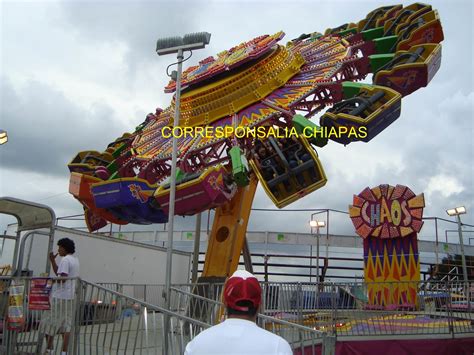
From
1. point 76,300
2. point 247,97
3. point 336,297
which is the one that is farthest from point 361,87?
point 76,300

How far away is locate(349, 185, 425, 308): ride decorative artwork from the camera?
1471 centimetres

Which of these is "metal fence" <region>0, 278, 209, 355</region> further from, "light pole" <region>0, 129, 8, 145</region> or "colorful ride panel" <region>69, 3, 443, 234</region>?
"light pole" <region>0, 129, 8, 145</region>

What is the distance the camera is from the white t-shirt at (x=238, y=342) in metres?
2.38

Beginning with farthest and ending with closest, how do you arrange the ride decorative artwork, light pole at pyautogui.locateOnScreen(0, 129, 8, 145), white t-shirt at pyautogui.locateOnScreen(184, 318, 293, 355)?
the ride decorative artwork < light pole at pyautogui.locateOnScreen(0, 129, 8, 145) < white t-shirt at pyautogui.locateOnScreen(184, 318, 293, 355)

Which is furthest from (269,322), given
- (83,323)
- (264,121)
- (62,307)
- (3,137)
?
(3,137)

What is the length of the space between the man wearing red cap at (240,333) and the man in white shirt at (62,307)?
4.28m

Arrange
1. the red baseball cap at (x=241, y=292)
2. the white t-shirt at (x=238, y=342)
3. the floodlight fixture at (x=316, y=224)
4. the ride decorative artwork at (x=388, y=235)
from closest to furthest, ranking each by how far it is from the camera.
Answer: the white t-shirt at (x=238, y=342) → the red baseball cap at (x=241, y=292) → the ride decorative artwork at (x=388, y=235) → the floodlight fixture at (x=316, y=224)

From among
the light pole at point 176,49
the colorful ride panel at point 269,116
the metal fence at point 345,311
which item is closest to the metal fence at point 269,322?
the metal fence at point 345,311

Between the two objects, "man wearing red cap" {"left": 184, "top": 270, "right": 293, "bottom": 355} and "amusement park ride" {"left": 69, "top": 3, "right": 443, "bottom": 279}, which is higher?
"amusement park ride" {"left": 69, "top": 3, "right": 443, "bottom": 279}

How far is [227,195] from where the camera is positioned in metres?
10.1

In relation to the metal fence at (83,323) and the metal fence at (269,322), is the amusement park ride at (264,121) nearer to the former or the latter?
the metal fence at (269,322)

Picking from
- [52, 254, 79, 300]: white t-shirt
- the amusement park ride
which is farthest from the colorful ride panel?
[52, 254, 79, 300]: white t-shirt

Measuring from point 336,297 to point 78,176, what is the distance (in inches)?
285

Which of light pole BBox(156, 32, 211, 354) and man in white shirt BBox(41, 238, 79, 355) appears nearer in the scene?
man in white shirt BBox(41, 238, 79, 355)
